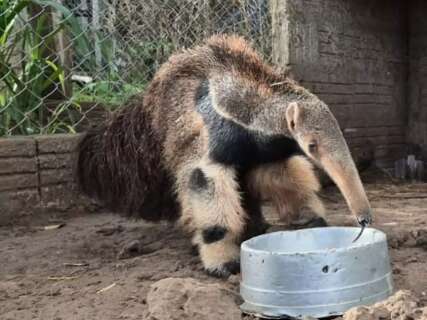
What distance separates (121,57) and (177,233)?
1.57m

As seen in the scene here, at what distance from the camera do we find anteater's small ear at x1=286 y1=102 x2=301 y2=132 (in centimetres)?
302

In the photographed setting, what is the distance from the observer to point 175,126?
362cm

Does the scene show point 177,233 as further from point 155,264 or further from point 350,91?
point 350,91

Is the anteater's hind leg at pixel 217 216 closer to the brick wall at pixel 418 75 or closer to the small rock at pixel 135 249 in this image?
the small rock at pixel 135 249

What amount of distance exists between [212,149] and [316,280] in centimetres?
104

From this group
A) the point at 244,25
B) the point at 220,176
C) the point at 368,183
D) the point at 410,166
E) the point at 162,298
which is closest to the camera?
the point at 162,298

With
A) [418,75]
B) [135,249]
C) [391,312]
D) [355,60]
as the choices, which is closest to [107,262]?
[135,249]

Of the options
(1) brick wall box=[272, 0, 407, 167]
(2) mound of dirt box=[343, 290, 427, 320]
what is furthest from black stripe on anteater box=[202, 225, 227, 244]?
(1) brick wall box=[272, 0, 407, 167]

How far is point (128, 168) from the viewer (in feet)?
12.8

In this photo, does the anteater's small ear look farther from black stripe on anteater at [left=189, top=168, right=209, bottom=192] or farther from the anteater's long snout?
black stripe on anteater at [left=189, top=168, right=209, bottom=192]

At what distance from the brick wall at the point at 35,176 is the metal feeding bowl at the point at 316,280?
89.0 inches

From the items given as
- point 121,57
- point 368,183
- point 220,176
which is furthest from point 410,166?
point 220,176

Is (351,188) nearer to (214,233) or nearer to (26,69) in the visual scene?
(214,233)

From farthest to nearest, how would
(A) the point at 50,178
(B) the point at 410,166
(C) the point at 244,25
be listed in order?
(B) the point at 410,166, (C) the point at 244,25, (A) the point at 50,178
